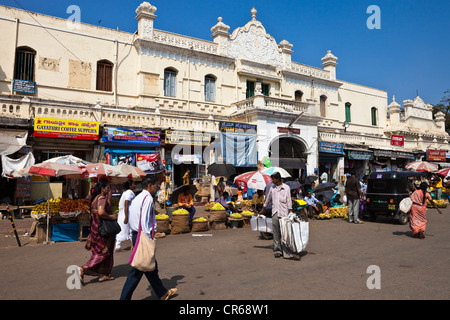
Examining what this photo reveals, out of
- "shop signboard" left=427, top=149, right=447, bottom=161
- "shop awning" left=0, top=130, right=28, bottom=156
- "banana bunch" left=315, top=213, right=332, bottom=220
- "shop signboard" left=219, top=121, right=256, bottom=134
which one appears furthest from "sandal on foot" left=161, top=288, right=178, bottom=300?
"shop signboard" left=427, top=149, right=447, bottom=161

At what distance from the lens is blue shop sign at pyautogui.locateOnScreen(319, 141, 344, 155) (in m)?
22.8

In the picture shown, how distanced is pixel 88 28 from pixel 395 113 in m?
27.4

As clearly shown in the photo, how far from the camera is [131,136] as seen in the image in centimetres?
1551

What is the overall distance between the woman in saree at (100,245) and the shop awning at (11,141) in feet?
30.2

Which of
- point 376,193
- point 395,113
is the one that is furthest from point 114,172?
point 395,113

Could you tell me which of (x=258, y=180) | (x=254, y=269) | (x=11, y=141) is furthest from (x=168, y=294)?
(x=11, y=141)

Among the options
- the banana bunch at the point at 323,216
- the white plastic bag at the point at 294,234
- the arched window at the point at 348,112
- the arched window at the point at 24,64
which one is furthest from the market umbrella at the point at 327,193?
the arched window at the point at 348,112

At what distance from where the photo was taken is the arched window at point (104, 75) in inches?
718

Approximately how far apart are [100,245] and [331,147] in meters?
20.2

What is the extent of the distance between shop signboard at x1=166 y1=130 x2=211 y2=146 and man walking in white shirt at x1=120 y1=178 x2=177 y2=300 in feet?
38.5

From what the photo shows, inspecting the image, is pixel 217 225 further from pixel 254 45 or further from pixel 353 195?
pixel 254 45

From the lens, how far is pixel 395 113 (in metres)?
31.5

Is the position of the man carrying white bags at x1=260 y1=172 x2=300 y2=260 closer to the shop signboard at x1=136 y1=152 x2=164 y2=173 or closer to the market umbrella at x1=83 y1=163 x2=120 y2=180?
the market umbrella at x1=83 y1=163 x2=120 y2=180

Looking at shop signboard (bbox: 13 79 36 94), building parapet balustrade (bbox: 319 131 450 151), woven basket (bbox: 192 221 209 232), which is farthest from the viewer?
building parapet balustrade (bbox: 319 131 450 151)
